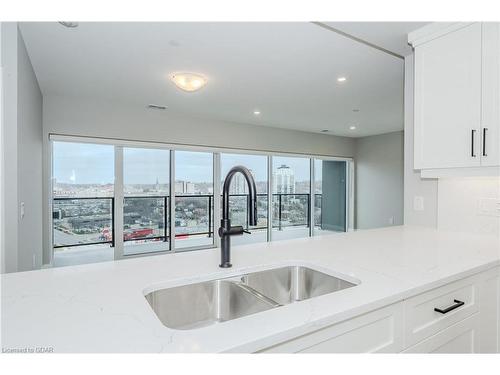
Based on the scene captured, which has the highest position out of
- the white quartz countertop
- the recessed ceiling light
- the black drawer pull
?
the recessed ceiling light

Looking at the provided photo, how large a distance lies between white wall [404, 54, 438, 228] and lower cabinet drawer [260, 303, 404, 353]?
1592 millimetres

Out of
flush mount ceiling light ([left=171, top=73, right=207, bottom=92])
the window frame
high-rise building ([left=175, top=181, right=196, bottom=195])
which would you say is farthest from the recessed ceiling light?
high-rise building ([left=175, top=181, right=196, bottom=195])

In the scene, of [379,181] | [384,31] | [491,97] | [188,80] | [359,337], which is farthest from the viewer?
[379,181]

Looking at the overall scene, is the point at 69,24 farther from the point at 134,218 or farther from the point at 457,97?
the point at 134,218

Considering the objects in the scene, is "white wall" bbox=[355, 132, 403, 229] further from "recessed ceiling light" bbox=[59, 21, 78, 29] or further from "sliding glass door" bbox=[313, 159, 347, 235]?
"recessed ceiling light" bbox=[59, 21, 78, 29]

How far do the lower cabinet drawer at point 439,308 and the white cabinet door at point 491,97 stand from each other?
2.52 feet

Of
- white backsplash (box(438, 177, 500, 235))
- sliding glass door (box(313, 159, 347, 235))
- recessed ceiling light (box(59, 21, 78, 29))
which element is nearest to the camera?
white backsplash (box(438, 177, 500, 235))

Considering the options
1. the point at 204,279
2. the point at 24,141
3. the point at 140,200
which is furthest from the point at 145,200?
the point at 204,279

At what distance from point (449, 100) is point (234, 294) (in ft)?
5.70

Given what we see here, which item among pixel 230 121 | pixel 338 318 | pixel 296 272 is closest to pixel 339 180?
pixel 230 121

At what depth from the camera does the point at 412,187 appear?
2.42m

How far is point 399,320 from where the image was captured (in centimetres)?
98

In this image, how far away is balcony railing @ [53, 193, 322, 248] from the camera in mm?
4531
